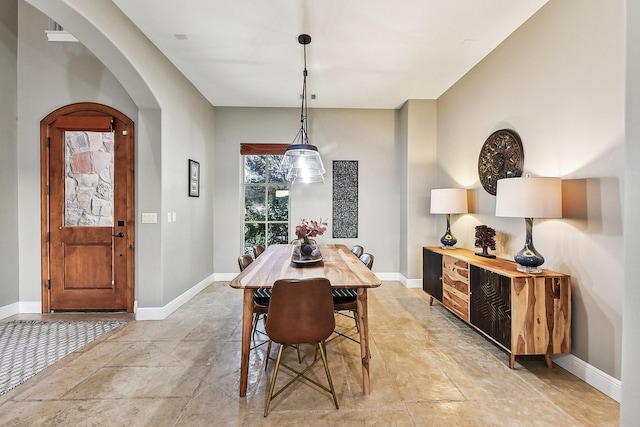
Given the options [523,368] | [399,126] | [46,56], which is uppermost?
[46,56]

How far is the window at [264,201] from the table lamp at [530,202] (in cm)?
355

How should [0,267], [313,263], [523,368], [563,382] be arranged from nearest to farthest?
[563,382] → [523,368] → [313,263] → [0,267]

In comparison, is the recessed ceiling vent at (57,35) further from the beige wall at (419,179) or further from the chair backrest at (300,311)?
the beige wall at (419,179)

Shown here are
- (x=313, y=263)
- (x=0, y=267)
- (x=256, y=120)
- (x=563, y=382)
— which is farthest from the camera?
(x=256, y=120)

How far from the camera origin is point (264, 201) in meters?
5.13

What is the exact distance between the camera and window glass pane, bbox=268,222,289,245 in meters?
5.12

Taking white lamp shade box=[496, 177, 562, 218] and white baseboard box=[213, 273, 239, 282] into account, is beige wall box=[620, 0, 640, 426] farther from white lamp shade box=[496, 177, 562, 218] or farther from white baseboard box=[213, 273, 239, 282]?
white baseboard box=[213, 273, 239, 282]

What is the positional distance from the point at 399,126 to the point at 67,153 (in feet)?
16.0

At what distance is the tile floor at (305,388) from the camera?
1.71 m

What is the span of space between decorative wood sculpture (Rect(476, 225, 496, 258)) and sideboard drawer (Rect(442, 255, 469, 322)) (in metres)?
0.34

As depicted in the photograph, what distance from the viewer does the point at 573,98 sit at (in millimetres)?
2174

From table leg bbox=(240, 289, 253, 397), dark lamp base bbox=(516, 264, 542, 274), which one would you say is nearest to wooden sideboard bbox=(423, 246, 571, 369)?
dark lamp base bbox=(516, 264, 542, 274)

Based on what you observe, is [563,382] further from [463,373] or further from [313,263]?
[313,263]

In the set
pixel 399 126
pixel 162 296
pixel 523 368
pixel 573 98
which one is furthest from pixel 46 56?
pixel 523 368
